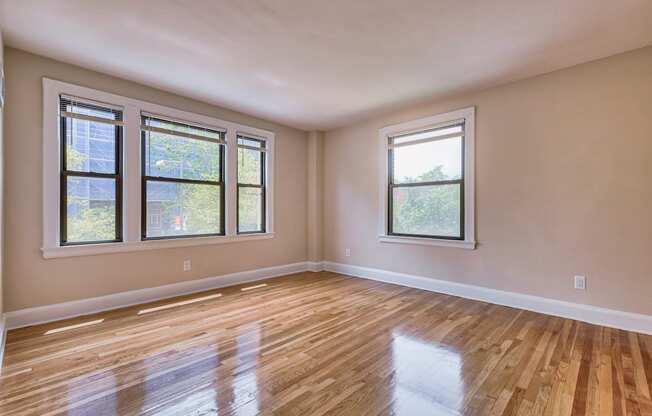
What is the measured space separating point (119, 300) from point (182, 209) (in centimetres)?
Result: 121

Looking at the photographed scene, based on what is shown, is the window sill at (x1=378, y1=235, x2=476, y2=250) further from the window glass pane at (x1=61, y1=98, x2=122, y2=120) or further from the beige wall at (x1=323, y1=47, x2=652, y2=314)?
the window glass pane at (x1=61, y1=98, x2=122, y2=120)

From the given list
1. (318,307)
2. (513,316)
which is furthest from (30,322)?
(513,316)

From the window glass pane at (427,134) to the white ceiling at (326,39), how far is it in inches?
19.8

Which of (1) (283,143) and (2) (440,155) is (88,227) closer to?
(1) (283,143)

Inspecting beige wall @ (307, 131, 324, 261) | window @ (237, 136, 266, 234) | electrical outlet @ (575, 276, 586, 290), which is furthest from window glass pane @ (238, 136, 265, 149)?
electrical outlet @ (575, 276, 586, 290)

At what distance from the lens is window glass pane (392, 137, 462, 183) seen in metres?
3.94

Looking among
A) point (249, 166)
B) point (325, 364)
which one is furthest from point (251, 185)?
point (325, 364)

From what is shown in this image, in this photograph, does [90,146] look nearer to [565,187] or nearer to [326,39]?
[326,39]

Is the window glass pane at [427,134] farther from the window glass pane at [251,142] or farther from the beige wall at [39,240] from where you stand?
the beige wall at [39,240]

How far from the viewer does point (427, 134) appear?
4195 mm

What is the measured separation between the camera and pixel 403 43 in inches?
103

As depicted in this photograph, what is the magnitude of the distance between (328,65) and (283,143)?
2229 millimetres

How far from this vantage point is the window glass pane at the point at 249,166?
455 centimetres

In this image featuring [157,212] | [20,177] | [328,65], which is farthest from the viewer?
[157,212]
